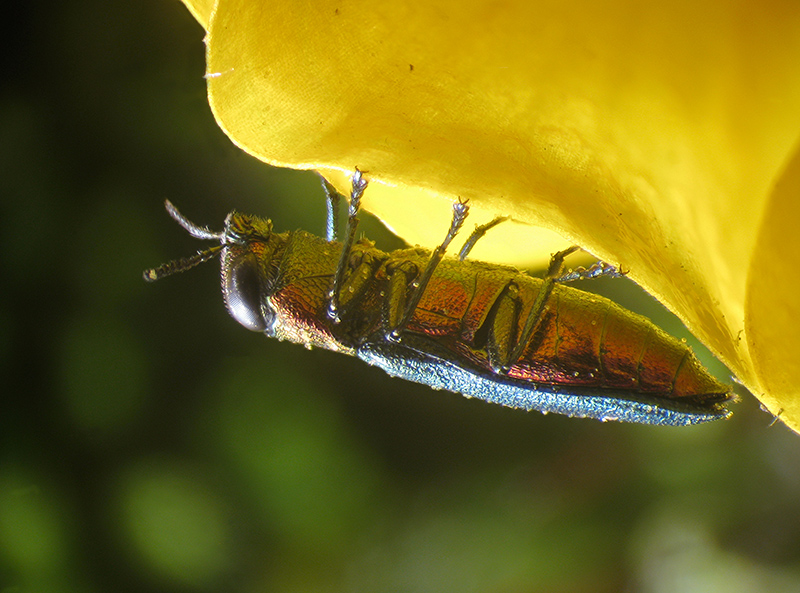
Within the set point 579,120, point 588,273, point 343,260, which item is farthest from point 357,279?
point 579,120

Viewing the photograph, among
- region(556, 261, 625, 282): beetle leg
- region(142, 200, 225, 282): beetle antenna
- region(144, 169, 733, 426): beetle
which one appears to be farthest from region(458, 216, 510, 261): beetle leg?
region(142, 200, 225, 282): beetle antenna

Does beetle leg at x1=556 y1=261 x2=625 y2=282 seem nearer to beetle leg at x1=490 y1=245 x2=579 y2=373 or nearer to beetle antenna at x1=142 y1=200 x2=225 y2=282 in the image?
beetle leg at x1=490 y1=245 x2=579 y2=373

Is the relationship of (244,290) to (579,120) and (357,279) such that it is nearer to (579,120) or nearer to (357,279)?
(357,279)

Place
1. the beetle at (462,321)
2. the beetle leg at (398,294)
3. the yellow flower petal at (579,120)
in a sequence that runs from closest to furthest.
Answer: the yellow flower petal at (579,120), the beetle at (462,321), the beetle leg at (398,294)

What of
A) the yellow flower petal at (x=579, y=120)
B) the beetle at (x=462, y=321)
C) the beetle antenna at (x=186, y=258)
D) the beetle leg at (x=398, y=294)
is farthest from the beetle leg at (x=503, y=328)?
the beetle antenna at (x=186, y=258)

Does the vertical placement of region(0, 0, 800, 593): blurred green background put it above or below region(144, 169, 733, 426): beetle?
below

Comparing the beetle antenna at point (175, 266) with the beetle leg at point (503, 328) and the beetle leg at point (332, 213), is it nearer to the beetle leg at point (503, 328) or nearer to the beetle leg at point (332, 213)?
the beetle leg at point (332, 213)
